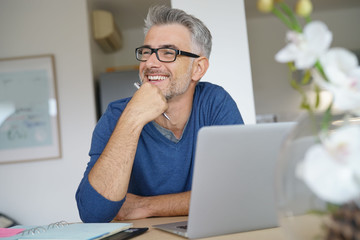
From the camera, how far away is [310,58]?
454 millimetres

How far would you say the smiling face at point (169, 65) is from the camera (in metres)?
1.75

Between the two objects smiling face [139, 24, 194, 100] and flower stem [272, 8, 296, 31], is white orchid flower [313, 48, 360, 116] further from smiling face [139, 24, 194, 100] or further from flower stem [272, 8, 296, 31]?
smiling face [139, 24, 194, 100]

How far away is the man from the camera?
1286 millimetres

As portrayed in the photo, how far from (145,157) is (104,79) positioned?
8.42ft

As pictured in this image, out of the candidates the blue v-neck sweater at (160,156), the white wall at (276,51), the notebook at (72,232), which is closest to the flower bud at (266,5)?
the notebook at (72,232)

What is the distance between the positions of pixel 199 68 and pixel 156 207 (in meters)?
0.80

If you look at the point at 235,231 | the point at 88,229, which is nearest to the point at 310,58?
the point at 235,231

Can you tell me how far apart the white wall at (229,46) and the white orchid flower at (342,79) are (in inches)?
75.7

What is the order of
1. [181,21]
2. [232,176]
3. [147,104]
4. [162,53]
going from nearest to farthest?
[232,176]
[147,104]
[162,53]
[181,21]

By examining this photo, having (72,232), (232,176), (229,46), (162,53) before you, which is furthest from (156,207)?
(229,46)

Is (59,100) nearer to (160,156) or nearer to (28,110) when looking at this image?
(28,110)

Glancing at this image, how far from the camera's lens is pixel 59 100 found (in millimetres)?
3883

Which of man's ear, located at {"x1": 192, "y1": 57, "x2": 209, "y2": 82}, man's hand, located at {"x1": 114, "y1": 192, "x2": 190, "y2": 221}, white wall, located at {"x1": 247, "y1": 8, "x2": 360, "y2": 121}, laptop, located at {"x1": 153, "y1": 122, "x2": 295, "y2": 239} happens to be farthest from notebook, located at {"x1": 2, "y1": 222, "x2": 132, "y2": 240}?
white wall, located at {"x1": 247, "y1": 8, "x2": 360, "y2": 121}

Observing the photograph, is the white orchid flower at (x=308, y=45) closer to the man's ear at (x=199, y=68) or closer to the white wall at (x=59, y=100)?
the man's ear at (x=199, y=68)
